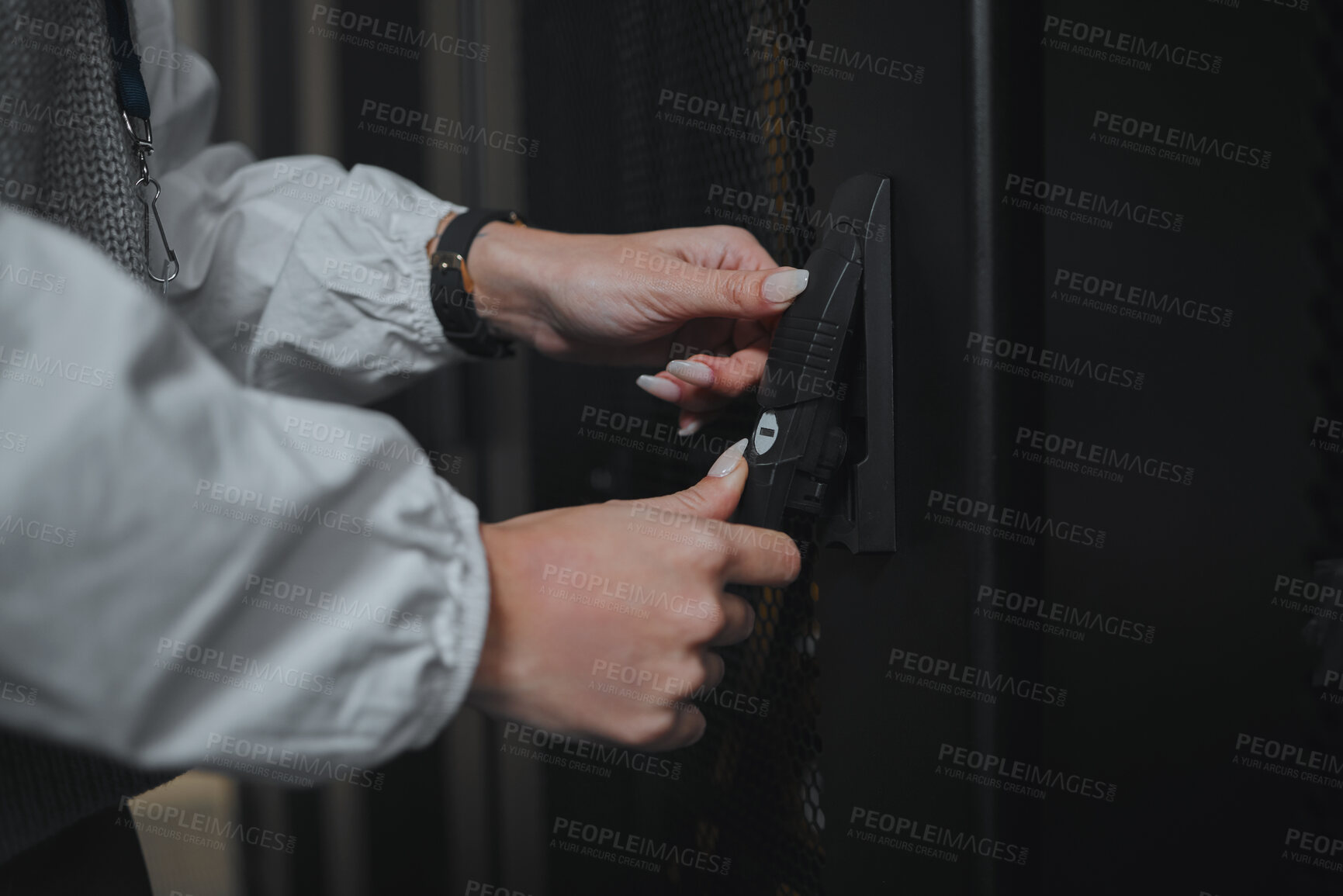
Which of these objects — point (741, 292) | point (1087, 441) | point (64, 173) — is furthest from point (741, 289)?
point (64, 173)

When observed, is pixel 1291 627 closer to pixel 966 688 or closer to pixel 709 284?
pixel 966 688

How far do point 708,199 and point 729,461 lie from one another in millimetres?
264

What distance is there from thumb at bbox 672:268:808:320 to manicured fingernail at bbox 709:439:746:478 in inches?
3.6

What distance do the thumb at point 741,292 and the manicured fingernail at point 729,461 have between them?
9cm

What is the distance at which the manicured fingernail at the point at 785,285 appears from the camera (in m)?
0.53

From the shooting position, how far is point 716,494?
53 cm

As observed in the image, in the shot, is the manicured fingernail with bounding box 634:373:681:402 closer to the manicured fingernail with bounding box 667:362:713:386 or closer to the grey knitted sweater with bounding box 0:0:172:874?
the manicured fingernail with bounding box 667:362:713:386

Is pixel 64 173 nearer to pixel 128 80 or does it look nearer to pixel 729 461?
pixel 128 80

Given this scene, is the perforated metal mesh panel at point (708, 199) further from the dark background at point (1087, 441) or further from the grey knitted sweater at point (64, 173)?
the grey knitted sweater at point (64, 173)

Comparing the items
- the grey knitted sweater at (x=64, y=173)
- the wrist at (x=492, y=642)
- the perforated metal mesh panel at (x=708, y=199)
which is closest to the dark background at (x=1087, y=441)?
the perforated metal mesh panel at (x=708, y=199)

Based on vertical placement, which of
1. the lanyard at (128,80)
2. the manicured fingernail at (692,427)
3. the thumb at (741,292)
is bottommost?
the manicured fingernail at (692,427)

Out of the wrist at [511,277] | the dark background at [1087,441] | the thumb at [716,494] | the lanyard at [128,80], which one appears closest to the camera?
the dark background at [1087,441]

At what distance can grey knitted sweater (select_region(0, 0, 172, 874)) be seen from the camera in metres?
0.48

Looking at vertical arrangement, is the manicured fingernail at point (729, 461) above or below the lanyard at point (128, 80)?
below
